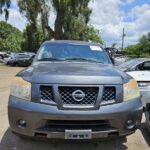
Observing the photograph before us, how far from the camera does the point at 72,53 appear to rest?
692 centimetres

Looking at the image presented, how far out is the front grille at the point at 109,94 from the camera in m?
4.94

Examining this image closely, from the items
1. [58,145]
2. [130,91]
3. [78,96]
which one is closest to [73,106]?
[78,96]

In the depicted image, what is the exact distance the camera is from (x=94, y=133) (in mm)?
4793

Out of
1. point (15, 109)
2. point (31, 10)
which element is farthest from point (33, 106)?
point (31, 10)

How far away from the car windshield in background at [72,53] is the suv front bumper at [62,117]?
1.87m

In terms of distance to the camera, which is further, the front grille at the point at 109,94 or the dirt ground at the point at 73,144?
the dirt ground at the point at 73,144

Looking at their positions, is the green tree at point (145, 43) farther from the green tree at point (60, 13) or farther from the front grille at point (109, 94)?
the front grille at point (109, 94)

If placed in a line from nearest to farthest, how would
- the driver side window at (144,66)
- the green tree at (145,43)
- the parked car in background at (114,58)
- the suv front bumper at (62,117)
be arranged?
the suv front bumper at (62,117), the parked car in background at (114,58), the driver side window at (144,66), the green tree at (145,43)

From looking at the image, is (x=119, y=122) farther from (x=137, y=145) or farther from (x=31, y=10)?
(x=31, y=10)

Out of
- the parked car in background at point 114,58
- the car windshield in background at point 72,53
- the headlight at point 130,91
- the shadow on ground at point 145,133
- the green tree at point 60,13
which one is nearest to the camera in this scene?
the headlight at point 130,91

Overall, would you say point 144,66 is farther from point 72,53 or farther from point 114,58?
point 72,53

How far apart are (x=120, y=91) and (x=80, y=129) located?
2.56 feet

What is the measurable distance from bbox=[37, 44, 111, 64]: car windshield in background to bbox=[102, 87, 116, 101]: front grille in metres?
1.78

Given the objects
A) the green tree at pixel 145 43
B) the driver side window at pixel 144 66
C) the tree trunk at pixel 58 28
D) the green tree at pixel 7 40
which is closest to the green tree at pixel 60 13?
the tree trunk at pixel 58 28
